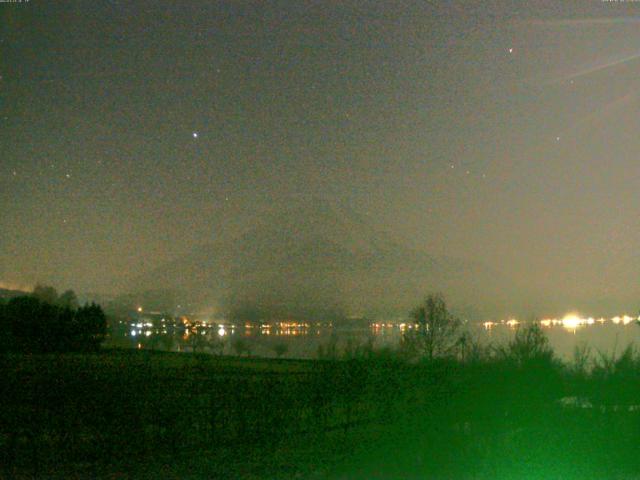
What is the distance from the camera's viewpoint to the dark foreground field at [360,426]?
12.3 metres

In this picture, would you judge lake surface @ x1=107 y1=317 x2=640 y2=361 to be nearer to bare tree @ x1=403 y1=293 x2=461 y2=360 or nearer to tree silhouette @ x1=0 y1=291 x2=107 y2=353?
bare tree @ x1=403 y1=293 x2=461 y2=360

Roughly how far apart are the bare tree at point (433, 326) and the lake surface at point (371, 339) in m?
1.05

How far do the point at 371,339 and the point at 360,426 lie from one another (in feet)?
19.7

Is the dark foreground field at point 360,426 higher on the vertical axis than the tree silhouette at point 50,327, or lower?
lower

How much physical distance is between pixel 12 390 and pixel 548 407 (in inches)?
521

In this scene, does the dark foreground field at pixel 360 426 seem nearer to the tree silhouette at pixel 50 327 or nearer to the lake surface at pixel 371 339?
the lake surface at pixel 371 339

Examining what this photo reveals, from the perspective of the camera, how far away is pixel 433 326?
38.5 m

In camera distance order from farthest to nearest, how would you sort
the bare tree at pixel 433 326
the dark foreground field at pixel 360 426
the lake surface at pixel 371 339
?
the bare tree at pixel 433 326
the lake surface at pixel 371 339
the dark foreground field at pixel 360 426

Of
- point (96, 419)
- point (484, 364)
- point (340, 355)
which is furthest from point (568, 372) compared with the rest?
point (96, 419)

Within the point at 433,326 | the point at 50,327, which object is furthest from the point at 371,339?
the point at 50,327

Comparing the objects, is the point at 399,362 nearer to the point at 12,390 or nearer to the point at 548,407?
the point at 548,407

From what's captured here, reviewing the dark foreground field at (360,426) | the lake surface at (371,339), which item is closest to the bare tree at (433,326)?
the lake surface at (371,339)

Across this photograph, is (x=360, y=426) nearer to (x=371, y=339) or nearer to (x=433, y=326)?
(x=371, y=339)

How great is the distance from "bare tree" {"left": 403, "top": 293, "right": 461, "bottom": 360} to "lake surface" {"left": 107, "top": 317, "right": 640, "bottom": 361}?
1054 mm
